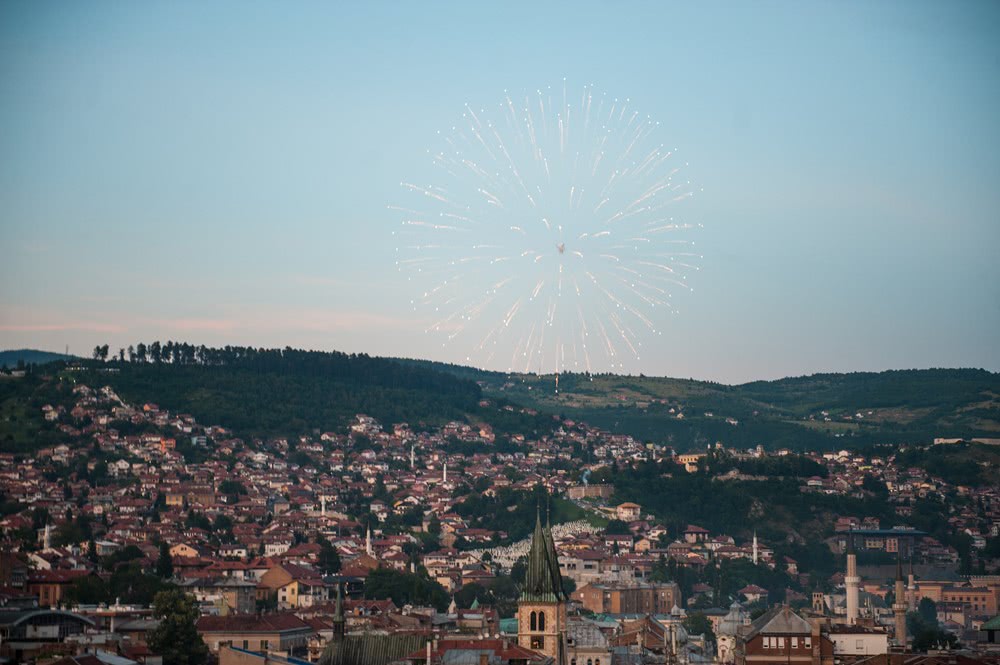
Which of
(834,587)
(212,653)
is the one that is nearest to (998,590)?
(834,587)

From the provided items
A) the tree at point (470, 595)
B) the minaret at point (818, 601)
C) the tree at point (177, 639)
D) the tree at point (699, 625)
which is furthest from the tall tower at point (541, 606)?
the minaret at point (818, 601)

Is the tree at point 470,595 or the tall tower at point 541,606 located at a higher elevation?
the tall tower at point 541,606

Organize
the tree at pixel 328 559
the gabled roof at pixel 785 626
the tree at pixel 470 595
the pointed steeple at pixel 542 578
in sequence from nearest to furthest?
the gabled roof at pixel 785 626
the pointed steeple at pixel 542 578
the tree at pixel 470 595
the tree at pixel 328 559

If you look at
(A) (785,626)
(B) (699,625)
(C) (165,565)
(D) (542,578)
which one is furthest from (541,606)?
(C) (165,565)

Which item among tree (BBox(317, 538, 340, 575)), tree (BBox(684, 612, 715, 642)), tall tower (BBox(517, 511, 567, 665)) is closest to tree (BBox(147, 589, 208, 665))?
tall tower (BBox(517, 511, 567, 665))

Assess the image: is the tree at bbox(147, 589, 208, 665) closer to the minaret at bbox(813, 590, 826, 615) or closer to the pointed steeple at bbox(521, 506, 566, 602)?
the pointed steeple at bbox(521, 506, 566, 602)

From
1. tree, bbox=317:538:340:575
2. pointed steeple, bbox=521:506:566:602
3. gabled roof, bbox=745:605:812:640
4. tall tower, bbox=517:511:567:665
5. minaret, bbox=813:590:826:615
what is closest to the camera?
gabled roof, bbox=745:605:812:640

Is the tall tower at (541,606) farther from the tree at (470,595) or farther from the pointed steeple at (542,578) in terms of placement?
the tree at (470,595)
